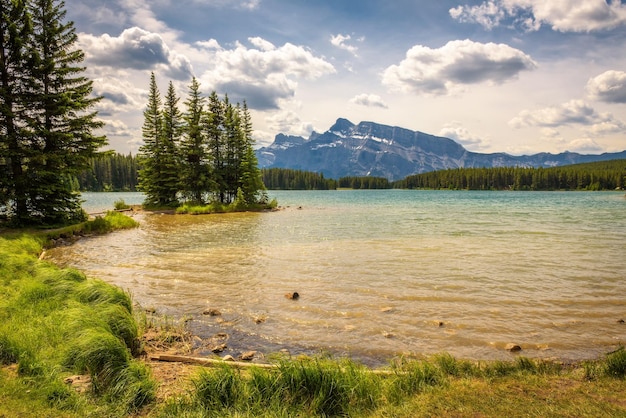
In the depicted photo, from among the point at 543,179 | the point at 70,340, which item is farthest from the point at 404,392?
the point at 543,179

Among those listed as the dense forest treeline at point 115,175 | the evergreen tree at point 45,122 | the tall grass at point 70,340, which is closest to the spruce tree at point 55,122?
the evergreen tree at point 45,122

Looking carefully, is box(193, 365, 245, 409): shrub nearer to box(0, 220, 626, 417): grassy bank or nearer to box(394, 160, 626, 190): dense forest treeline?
box(0, 220, 626, 417): grassy bank

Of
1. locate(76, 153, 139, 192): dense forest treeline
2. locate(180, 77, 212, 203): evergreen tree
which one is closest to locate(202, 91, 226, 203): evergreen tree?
locate(180, 77, 212, 203): evergreen tree

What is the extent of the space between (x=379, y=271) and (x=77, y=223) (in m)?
24.7

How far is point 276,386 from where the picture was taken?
217 inches

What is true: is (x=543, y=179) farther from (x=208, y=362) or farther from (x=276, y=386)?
(x=276, y=386)

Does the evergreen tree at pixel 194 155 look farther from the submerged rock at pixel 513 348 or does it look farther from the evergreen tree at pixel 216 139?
the submerged rock at pixel 513 348

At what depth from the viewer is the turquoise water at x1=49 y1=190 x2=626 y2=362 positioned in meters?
8.49

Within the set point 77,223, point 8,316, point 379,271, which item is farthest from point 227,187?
point 8,316

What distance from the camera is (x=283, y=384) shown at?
18.0ft

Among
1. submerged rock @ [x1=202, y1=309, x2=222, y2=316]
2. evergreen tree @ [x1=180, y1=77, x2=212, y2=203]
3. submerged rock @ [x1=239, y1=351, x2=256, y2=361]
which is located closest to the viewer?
submerged rock @ [x1=239, y1=351, x2=256, y2=361]

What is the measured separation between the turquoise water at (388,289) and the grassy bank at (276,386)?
172cm

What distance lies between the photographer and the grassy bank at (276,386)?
4.82 metres

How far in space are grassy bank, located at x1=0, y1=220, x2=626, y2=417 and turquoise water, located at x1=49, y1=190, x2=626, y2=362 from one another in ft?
5.66
